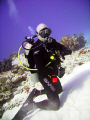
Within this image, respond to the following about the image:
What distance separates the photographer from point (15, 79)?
5539 millimetres

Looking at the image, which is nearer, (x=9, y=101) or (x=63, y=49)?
(x=63, y=49)

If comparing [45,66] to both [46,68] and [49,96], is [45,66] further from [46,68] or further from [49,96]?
[49,96]

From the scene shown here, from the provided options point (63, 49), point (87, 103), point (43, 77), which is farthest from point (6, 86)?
point (87, 103)

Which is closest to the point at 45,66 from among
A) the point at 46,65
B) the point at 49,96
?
the point at 46,65

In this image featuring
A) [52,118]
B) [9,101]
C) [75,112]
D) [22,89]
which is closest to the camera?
[75,112]

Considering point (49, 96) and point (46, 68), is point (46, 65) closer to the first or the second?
point (46, 68)

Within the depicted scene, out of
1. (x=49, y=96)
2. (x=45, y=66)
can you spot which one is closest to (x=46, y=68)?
(x=45, y=66)

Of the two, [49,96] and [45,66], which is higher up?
[45,66]

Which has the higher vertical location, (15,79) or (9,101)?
(15,79)

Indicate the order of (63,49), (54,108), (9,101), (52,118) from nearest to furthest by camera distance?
(52,118) < (54,108) < (63,49) < (9,101)

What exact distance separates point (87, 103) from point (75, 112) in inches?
14.7

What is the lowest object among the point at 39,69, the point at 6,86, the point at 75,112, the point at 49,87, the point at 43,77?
the point at 75,112

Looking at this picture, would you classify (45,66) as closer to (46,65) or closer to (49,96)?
(46,65)

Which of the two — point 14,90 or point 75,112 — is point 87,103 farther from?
point 14,90
